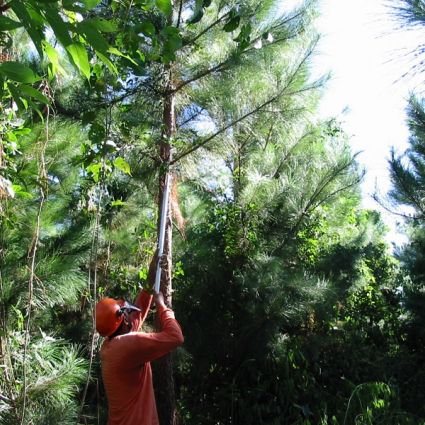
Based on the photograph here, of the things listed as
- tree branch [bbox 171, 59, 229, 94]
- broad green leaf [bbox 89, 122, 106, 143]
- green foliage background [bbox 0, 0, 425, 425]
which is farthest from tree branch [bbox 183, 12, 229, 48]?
broad green leaf [bbox 89, 122, 106, 143]

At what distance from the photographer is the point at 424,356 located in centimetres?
675

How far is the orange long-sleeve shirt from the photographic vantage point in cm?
294

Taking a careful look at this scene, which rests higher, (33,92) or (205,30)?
(205,30)

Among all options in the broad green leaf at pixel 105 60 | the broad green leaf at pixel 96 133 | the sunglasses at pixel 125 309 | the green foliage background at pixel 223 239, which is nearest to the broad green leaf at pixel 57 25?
the broad green leaf at pixel 105 60

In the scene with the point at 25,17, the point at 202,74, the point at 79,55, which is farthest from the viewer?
the point at 202,74

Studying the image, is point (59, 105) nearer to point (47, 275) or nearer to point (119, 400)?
point (47, 275)

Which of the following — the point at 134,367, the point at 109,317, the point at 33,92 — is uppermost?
the point at 33,92

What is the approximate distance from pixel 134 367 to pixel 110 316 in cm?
32

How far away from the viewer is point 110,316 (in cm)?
314

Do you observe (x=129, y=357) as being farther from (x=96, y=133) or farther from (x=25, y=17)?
(x=25, y=17)

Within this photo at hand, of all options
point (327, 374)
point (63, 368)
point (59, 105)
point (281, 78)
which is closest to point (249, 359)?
point (327, 374)

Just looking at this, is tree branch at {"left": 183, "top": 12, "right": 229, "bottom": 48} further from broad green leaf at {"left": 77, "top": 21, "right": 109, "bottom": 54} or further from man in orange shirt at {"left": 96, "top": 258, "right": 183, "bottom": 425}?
broad green leaf at {"left": 77, "top": 21, "right": 109, "bottom": 54}

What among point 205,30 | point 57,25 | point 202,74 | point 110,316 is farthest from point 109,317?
point 205,30

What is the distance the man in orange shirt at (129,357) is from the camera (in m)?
2.95
